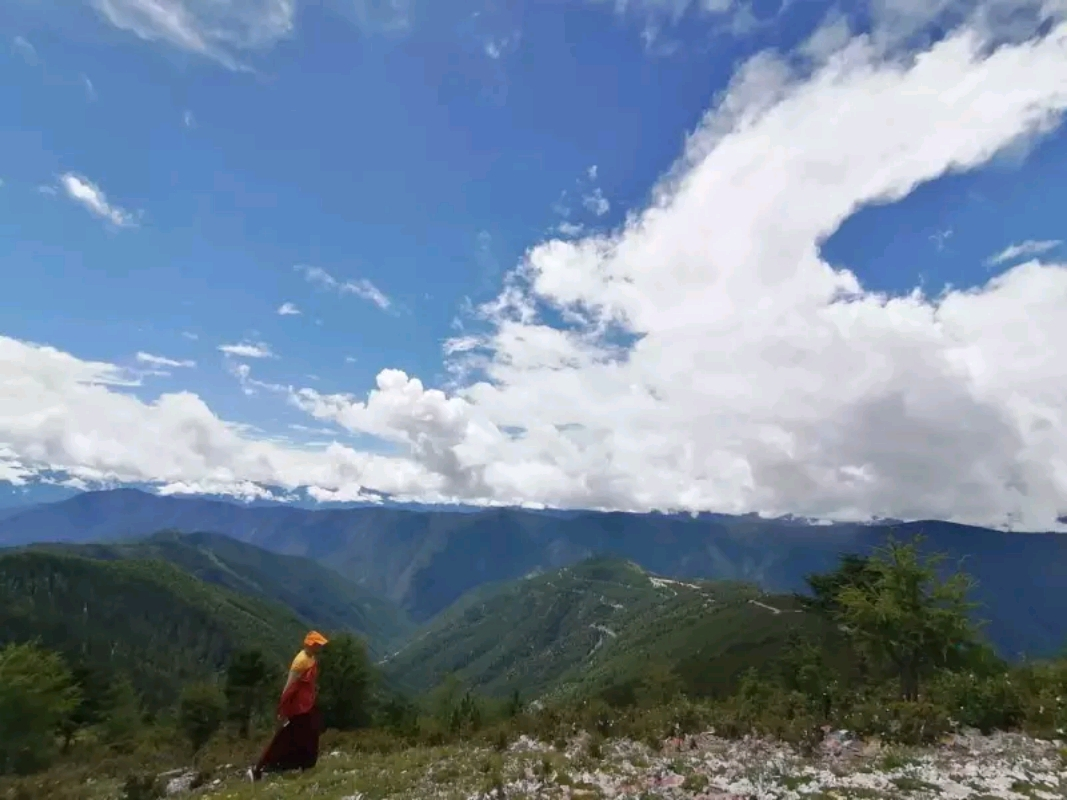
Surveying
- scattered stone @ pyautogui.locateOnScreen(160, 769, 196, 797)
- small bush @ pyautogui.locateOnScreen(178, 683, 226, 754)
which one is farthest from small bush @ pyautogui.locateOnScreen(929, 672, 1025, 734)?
small bush @ pyautogui.locateOnScreen(178, 683, 226, 754)

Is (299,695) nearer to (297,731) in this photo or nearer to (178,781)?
(297,731)

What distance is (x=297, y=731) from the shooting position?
22.4m

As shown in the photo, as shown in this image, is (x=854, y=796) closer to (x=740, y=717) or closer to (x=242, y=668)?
(x=740, y=717)

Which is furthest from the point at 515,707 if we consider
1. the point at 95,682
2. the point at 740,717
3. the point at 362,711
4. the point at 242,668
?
the point at 740,717

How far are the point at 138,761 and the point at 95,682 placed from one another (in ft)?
207

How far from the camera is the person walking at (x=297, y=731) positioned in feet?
70.1

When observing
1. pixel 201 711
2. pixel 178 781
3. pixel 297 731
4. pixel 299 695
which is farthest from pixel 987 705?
pixel 201 711

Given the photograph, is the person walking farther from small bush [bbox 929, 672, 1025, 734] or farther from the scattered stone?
small bush [bbox 929, 672, 1025, 734]

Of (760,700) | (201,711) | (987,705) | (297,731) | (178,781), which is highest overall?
(987,705)

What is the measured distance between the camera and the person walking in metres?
21.4

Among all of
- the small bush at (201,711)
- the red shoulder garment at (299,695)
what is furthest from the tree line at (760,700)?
the red shoulder garment at (299,695)

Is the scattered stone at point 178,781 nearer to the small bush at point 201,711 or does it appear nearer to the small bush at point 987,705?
the small bush at point 987,705

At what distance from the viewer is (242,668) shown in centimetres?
7456

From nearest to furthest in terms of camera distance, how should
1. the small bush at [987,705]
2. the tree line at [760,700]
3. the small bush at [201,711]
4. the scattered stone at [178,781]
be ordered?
the scattered stone at [178,781] → the tree line at [760,700] → the small bush at [987,705] → the small bush at [201,711]
